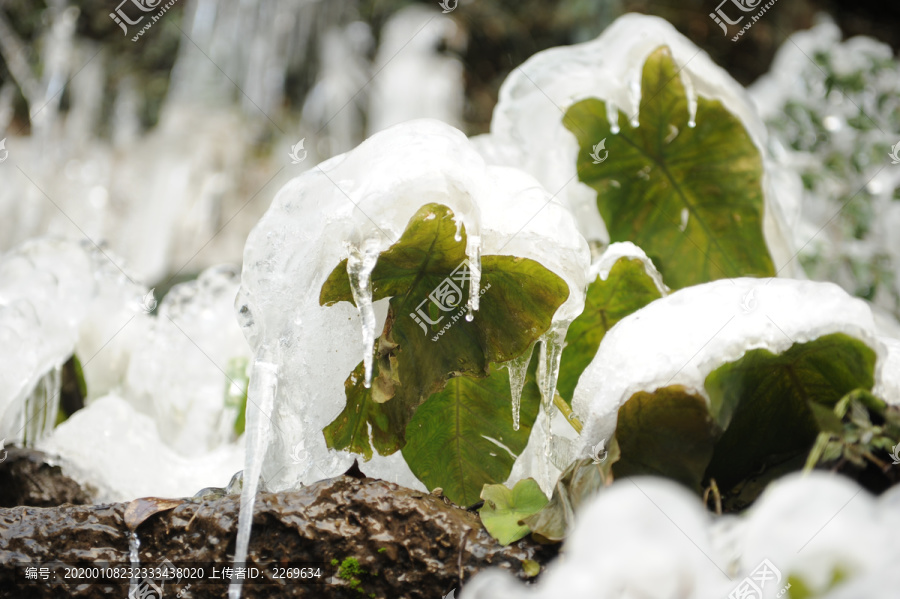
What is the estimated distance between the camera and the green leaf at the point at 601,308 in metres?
0.80

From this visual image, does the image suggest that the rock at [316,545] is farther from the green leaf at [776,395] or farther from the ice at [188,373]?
the ice at [188,373]

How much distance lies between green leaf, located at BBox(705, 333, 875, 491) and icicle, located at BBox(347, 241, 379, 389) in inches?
11.2

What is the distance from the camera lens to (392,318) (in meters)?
0.68

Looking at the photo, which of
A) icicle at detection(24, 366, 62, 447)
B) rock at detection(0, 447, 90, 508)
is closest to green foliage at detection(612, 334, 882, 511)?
rock at detection(0, 447, 90, 508)

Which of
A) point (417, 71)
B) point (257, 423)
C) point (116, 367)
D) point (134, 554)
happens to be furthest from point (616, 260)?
point (417, 71)

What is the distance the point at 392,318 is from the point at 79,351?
0.69 m

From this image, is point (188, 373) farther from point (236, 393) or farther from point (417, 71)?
point (417, 71)

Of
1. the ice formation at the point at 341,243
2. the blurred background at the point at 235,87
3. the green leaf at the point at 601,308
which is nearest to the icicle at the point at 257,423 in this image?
the ice formation at the point at 341,243

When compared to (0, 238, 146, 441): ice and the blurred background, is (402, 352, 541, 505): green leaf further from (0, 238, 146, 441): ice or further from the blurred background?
the blurred background

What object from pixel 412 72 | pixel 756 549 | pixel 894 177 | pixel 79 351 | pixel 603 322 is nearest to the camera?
pixel 756 549

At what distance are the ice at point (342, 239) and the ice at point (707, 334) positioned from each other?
0.29 feet

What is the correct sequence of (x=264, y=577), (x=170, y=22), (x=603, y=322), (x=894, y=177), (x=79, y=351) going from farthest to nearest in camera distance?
(x=170, y=22) → (x=894, y=177) → (x=79, y=351) → (x=603, y=322) → (x=264, y=577)

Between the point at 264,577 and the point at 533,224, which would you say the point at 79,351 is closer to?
the point at 264,577

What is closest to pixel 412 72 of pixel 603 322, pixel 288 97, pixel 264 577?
pixel 288 97
